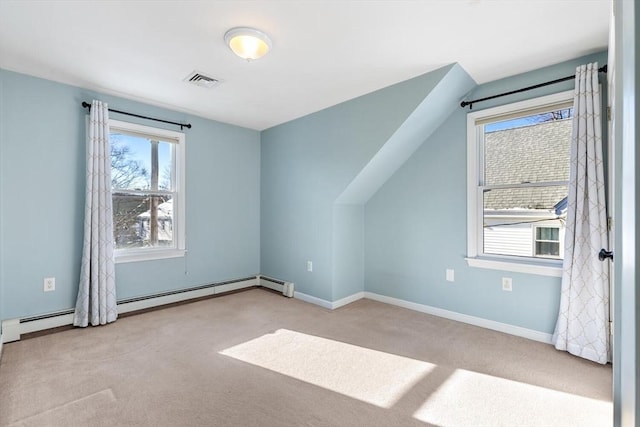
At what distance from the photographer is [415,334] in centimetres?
280

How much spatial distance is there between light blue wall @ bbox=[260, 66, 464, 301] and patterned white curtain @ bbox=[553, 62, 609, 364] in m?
1.09

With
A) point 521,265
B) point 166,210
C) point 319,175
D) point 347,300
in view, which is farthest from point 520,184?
point 166,210

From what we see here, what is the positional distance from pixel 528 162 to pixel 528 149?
0.12m

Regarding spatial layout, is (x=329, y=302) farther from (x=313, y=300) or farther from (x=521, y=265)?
(x=521, y=265)

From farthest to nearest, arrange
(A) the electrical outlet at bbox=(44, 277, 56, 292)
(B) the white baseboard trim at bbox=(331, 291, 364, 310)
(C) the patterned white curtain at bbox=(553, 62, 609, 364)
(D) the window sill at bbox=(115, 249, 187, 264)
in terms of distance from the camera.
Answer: (B) the white baseboard trim at bbox=(331, 291, 364, 310), (D) the window sill at bbox=(115, 249, 187, 264), (A) the electrical outlet at bbox=(44, 277, 56, 292), (C) the patterned white curtain at bbox=(553, 62, 609, 364)

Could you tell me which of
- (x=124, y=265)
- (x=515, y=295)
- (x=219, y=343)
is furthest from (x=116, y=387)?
(x=515, y=295)

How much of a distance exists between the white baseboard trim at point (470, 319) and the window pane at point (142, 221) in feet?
8.88

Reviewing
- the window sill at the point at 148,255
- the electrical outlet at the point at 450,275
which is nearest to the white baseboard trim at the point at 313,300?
the electrical outlet at the point at 450,275

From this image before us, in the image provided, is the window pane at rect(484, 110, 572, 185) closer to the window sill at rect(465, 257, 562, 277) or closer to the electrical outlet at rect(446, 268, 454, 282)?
the window sill at rect(465, 257, 562, 277)

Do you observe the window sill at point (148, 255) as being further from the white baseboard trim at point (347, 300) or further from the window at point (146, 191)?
the white baseboard trim at point (347, 300)

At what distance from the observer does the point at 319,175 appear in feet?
12.4

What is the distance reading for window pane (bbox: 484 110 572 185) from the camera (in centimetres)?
265

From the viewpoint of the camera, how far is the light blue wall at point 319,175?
308 centimetres

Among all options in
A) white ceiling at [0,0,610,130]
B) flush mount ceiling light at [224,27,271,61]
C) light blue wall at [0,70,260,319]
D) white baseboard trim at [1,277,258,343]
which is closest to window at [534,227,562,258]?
white ceiling at [0,0,610,130]
